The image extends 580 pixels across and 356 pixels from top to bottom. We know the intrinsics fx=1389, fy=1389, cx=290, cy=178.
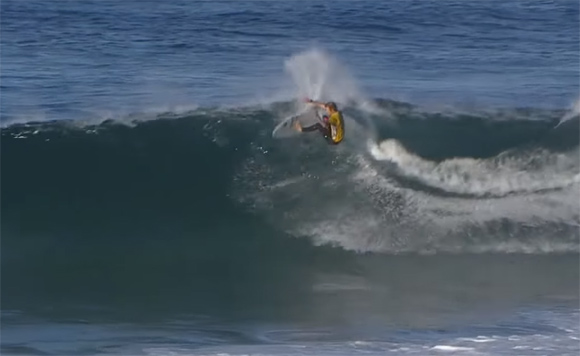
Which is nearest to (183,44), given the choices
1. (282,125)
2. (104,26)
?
(104,26)

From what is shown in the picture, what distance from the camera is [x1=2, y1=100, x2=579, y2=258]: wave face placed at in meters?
17.3

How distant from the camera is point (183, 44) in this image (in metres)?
26.2

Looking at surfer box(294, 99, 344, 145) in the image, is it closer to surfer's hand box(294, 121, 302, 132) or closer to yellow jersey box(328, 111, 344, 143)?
yellow jersey box(328, 111, 344, 143)

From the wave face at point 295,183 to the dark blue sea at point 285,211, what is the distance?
0.03 metres

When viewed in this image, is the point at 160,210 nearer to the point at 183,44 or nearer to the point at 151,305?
the point at 151,305

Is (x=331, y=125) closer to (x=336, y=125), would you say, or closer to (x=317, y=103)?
(x=336, y=125)

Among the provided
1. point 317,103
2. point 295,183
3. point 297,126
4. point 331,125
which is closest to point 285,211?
point 295,183

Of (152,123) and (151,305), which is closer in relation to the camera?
(151,305)

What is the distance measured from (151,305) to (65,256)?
6.93 feet

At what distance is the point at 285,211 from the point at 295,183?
0.50 metres

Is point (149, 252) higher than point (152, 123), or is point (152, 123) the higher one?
point (152, 123)

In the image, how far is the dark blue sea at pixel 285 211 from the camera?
46.9 feet

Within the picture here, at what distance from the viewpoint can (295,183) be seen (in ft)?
58.2

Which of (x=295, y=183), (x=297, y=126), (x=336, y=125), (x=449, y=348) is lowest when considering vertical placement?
(x=449, y=348)
